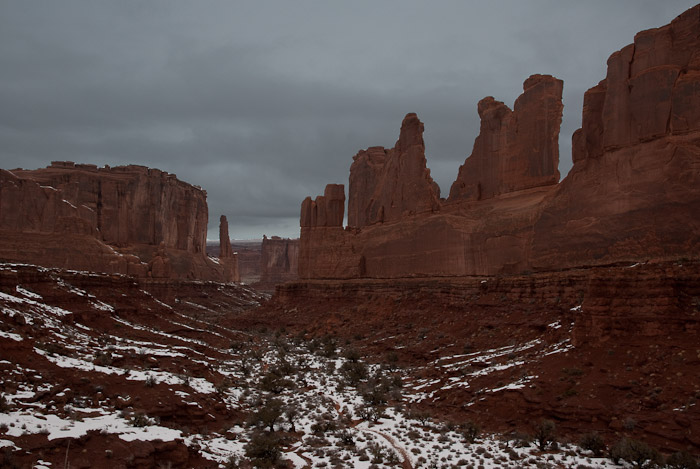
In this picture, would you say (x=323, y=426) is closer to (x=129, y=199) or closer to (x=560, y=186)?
(x=560, y=186)

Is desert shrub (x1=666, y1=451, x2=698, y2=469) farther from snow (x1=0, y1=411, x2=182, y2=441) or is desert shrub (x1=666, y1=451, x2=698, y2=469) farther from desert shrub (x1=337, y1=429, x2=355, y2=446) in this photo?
snow (x1=0, y1=411, x2=182, y2=441)

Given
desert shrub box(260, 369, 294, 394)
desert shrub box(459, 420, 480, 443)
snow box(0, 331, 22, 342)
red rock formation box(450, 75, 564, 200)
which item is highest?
red rock formation box(450, 75, 564, 200)

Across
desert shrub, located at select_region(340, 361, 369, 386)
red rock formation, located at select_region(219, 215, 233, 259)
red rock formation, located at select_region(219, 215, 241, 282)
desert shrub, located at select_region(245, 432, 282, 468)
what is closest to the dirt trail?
desert shrub, located at select_region(245, 432, 282, 468)

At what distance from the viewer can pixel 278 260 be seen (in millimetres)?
108938

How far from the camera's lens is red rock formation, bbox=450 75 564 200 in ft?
82.4

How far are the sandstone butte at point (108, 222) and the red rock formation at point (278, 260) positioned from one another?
53.8 feet

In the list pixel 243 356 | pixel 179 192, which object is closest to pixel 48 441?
pixel 243 356

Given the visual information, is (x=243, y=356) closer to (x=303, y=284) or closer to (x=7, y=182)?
(x=303, y=284)

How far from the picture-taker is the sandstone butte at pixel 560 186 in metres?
17.7

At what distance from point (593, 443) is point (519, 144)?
18.1 meters

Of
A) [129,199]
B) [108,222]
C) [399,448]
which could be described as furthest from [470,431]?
[129,199]

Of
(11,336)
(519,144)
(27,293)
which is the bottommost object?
(11,336)

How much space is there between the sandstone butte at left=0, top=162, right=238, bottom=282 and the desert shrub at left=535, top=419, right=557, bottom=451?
3554 cm

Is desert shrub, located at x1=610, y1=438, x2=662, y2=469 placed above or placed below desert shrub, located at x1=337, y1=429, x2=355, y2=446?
above
